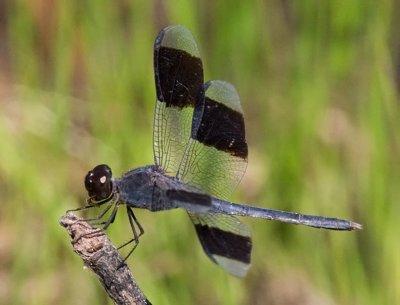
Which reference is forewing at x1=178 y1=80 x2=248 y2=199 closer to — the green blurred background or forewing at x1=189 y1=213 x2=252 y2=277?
forewing at x1=189 y1=213 x2=252 y2=277

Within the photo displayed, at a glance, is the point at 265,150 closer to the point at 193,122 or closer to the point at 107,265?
the point at 193,122

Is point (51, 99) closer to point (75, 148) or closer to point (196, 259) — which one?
point (75, 148)

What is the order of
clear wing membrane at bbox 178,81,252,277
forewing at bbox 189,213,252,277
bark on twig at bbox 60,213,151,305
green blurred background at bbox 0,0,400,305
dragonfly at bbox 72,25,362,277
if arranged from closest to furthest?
1. bark on twig at bbox 60,213,151,305
2. forewing at bbox 189,213,252,277
3. dragonfly at bbox 72,25,362,277
4. clear wing membrane at bbox 178,81,252,277
5. green blurred background at bbox 0,0,400,305

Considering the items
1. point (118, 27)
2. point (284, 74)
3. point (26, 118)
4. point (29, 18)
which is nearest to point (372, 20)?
point (284, 74)

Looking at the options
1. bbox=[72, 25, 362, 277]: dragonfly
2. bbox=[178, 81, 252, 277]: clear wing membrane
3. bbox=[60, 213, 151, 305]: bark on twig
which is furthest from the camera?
bbox=[178, 81, 252, 277]: clear wing membrane

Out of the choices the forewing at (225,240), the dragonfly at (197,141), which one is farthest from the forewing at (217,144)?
the forewing at (225,240)

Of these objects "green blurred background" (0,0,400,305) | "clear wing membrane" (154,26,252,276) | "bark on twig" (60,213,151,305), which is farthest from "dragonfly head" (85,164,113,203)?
"green blurred background" (0,0,400,305)

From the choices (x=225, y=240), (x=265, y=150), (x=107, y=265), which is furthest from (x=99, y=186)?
(x=265, y=150)
